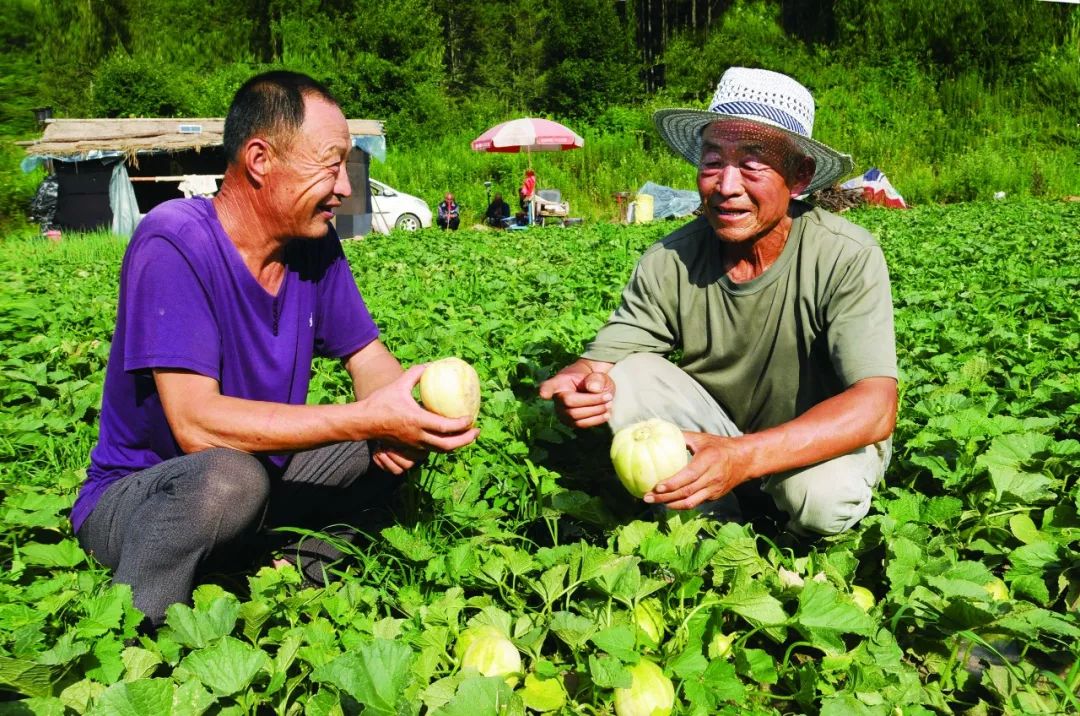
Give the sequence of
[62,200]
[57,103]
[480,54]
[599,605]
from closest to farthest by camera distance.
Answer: [599,605]
[62,200]
[57,103]
[480,54]

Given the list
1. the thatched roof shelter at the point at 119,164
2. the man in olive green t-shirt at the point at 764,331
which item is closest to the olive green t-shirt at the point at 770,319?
the man in olive green t-shirt at the point at 764,331

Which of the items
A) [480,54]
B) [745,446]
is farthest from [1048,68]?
[745,446]

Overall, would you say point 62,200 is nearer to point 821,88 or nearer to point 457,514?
point 457,514

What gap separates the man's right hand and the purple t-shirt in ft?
2.61

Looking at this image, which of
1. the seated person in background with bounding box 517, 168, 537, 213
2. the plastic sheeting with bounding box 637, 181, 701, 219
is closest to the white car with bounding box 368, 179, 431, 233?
the seated person in background with bounding box 517, 168, 537, 213

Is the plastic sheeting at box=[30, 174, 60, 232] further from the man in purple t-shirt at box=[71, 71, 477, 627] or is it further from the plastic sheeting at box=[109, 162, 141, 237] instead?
the man in purple t-shirt at box=[71, 71, 477, 627]

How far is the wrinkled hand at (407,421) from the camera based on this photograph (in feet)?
7.05

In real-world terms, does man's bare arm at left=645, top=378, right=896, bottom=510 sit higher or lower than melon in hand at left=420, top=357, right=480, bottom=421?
lower

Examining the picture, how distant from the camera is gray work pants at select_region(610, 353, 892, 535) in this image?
7.70 feet

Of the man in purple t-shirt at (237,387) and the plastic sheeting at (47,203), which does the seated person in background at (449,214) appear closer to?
the plastic sheeting at (47,203)

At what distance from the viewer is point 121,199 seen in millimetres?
16438

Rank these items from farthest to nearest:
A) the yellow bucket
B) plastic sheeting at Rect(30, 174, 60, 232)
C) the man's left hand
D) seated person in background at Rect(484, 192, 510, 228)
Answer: seated person in background at Rect(484, 192, 510, 228) → the yellow bucket → plastic sheeting at Rect(30, 174, 60, 232) → the man's left hand

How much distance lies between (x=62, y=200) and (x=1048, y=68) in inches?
1055

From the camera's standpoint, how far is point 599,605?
1984 millimetres
